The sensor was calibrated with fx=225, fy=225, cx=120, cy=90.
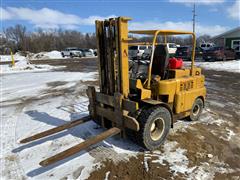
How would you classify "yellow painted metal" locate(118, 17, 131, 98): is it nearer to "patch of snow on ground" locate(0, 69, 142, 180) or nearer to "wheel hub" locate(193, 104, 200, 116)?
"patch of snow on ground" locate(0, 69, 142, 180)

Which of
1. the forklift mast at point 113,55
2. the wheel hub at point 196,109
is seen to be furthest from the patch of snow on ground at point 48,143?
the wheel hub at point 196,109

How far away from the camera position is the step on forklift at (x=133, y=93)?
411 cm

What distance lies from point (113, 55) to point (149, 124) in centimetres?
149

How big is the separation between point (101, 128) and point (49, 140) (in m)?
1.22

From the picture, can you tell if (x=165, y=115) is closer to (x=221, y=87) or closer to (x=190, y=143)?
(x=190, y=143)

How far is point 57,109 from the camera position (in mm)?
7176

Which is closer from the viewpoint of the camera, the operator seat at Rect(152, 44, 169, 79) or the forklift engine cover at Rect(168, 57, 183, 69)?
the operator seat at Rect(152, 44, 169, 79)

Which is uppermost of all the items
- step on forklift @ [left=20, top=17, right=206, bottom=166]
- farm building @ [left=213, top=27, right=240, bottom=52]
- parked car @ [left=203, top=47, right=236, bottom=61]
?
farm building @ [left=213, top=27, right=240, bottom=52]

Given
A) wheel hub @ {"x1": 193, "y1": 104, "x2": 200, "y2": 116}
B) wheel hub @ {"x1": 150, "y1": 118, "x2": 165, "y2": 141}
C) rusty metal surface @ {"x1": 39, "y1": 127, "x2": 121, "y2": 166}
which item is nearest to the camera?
rusty metal surface @ {"x1": 39, "y1": 127, "x2": 121, "y2": 166}

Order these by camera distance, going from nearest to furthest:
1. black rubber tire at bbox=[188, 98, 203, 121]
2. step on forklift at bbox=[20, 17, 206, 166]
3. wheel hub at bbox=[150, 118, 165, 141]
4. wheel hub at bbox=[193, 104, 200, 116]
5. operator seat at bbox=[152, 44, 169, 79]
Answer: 1. step on forklift at bbox=[20, 17, 206, 166]
2. wheel hub at bbox=[150, 118, 165, 141]
3. operator seat at bbox=[152, 44, 169, 79]
4. black rubber tire at bbox=[188, 98, 203, 121]
5. wheel hub at bbox=[193, 104, 200, 116]

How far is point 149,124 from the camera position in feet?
13.7

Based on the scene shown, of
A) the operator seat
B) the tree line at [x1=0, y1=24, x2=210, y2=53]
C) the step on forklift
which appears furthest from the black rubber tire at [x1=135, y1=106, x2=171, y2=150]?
the tree line at [x1=0, y1=24, x2=210, y2=53]

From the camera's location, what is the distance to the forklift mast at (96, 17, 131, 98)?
13.3 ft

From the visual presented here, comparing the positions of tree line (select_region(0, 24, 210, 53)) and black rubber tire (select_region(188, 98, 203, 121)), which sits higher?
tree line (select_region(0, 24, 210, 53))
